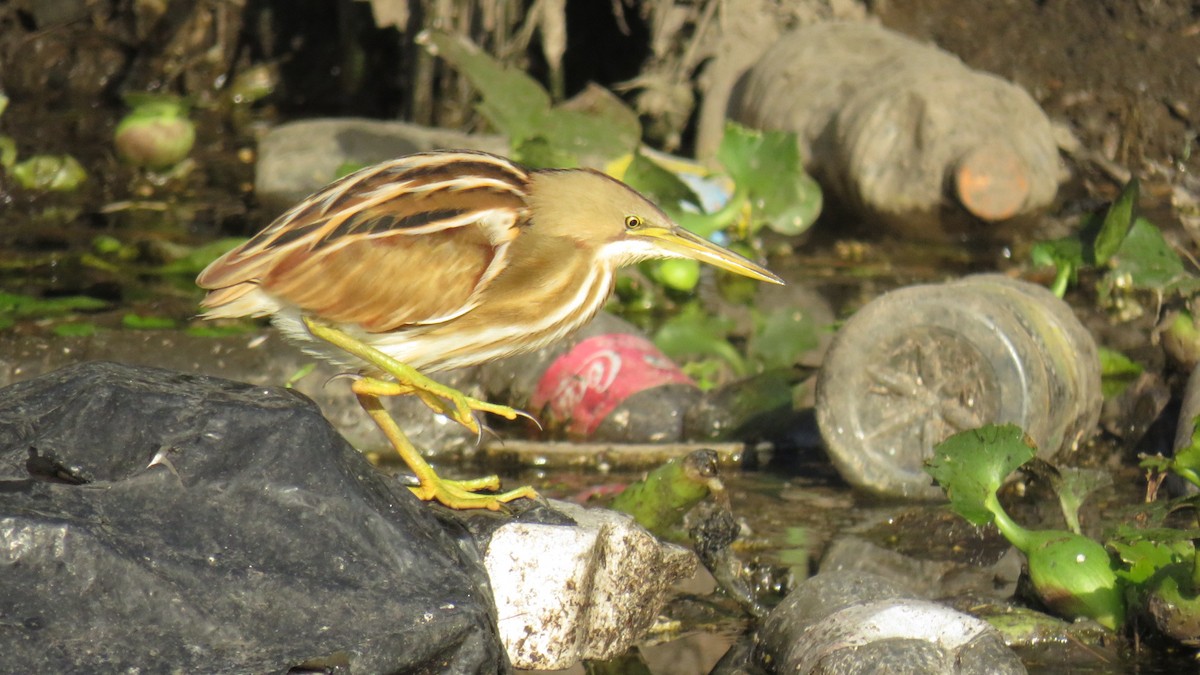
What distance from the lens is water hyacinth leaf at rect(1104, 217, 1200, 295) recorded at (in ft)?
19.6

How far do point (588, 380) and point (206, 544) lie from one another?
3067mm

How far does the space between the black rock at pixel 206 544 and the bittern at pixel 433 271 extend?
1.47 feet

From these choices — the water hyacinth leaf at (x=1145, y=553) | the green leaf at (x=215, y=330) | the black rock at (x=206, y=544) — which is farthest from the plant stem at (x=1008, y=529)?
the green leaf at (x=215, y=330)

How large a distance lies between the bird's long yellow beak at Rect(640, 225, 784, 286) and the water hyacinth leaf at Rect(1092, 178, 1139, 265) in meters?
2.17

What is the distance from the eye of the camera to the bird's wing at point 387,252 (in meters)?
4.24

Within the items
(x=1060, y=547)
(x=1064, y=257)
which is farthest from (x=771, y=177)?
(x=1060, y=547)

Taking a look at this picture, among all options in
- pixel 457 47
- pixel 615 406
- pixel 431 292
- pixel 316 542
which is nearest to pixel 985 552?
pixel 615 406

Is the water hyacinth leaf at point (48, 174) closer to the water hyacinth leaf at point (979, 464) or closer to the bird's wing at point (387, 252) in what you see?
the bird's wing at point (387, 252)

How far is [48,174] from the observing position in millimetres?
9773

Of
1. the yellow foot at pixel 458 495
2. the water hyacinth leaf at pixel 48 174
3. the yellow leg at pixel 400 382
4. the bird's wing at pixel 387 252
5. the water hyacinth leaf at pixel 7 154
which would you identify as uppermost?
the bird's wing at pixel 387 252

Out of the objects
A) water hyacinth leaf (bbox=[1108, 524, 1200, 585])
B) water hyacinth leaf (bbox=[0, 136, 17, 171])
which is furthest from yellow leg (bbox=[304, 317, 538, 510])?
water hyacinth leaf (bbox=[0, 136, 17, 171])

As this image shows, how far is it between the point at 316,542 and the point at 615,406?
2.86m

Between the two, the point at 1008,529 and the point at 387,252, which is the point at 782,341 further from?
the point at 387,252

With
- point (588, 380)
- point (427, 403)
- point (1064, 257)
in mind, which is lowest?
point (588, 380)
